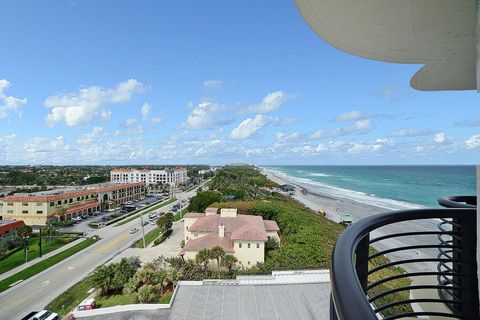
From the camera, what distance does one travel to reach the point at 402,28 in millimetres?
2176

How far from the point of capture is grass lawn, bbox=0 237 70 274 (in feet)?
69.5

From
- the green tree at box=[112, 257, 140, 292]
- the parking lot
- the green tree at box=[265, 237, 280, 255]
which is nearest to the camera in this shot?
the green tree at box=[112, 257, 140, 292]

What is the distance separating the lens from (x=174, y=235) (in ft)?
92.7

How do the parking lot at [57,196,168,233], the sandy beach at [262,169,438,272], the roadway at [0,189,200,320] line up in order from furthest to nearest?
the parking lot at [57,196,168,233] < the sandy beach at [262,169,438,272] < the roadway at [0,189,200,320]

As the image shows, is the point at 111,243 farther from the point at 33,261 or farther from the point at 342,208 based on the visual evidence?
the point at 342,208

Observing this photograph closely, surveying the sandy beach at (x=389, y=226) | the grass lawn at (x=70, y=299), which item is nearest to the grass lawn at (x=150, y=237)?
the grass lawn at (x=70, y=299)

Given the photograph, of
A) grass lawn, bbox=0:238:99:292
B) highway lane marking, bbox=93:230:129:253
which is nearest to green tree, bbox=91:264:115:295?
grass lawn, bbox=0:238:99:292

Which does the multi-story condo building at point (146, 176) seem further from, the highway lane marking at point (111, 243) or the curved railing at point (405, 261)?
the curved railing at point (405, 261)

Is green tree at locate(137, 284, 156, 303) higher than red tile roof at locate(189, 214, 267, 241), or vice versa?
red tile roof at locate(189, 214, 267, 241)

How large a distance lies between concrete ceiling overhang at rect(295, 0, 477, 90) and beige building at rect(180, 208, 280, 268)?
16579mm

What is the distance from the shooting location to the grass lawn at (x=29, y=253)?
834 inches

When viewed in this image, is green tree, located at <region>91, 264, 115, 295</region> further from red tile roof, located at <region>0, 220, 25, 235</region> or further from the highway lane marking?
red tile roof, located at <region>0, 220, 25, 235</region>

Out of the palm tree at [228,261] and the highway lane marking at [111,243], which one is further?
the highway lane marking at [111,243]

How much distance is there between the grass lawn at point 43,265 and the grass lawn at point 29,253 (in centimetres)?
156
